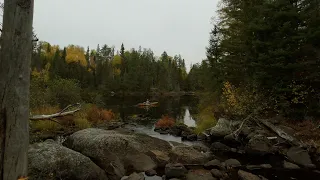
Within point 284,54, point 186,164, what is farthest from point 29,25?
point 284,54

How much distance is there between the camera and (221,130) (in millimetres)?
19266

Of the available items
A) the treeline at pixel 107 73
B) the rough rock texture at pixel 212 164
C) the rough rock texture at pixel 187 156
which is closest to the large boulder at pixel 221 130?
the rough rock texture at pixel 187 156

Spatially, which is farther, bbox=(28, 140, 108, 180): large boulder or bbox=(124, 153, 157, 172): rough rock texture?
bbox=(124, 153, 157, 172): rough rock texture

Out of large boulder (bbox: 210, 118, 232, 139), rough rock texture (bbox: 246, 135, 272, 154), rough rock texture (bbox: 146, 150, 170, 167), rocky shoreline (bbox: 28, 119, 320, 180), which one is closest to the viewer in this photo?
rocky shoreline (bbox: 28, 119, 320, 180)

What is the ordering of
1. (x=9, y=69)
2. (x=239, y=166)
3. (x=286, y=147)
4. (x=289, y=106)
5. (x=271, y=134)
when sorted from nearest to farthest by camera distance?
1. (x=9, y=69)
2. (x=239, y=166)
3. (x=286, y=147)
4. (x=271, y=134)
5. (x=289, y=106)

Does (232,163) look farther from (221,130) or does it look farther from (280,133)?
(221,130)

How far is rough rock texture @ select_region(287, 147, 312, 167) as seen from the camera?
13810mm

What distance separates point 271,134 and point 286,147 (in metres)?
1.44

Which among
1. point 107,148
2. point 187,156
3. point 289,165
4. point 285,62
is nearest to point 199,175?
point 187,156

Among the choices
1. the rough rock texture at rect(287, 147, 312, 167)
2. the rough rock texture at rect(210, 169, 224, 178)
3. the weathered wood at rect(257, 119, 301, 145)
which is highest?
the weathered wood at rect(257, 119, 301, 145)

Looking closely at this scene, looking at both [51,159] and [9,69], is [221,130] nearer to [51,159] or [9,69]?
[51,159]

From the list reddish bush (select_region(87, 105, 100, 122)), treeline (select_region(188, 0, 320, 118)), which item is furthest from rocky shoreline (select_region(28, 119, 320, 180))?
reddish bush (select_region(87, 105, 100, 122))

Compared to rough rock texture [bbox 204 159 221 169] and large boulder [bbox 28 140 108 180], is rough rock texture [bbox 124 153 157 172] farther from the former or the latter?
rough rock texture [bbox 204 159 221 169]

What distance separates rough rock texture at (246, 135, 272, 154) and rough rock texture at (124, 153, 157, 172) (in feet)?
21.4
